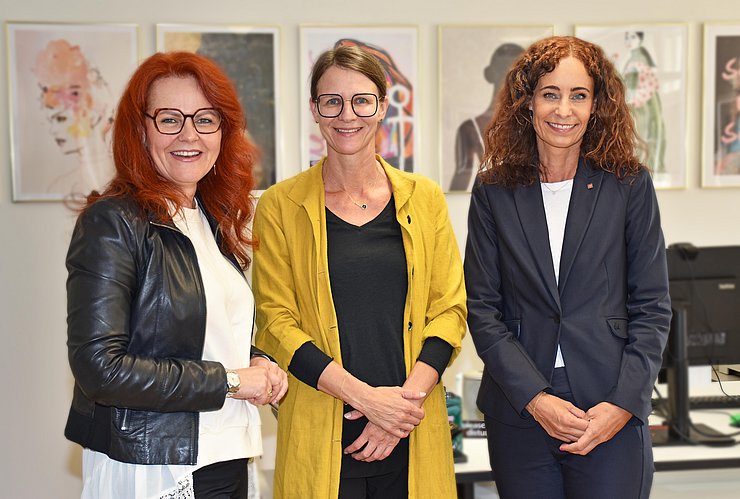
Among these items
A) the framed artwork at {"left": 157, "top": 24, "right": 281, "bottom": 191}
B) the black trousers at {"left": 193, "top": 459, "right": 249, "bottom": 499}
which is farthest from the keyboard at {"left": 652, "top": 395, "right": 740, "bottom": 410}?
the black trousers at {"left": 193, "top": 459, "right": 249, "bottom": 499}

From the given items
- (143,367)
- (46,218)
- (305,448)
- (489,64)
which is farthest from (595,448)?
(46,218)

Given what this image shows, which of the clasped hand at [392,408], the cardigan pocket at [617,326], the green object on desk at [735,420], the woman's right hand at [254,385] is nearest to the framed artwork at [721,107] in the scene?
the green object on desk at [735,420]

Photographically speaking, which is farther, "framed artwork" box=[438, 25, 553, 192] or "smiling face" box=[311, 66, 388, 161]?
"framed artwork" box=[438, 25, 553, 192]

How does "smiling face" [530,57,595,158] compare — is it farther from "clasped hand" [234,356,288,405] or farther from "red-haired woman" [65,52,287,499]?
"clasped hand" [234,356,288,405]

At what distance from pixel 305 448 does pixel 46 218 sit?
2.21 metres

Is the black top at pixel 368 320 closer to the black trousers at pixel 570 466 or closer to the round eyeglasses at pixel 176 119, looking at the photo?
the black trousers at pixel 570 466

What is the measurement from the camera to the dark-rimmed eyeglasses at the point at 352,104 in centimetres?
212

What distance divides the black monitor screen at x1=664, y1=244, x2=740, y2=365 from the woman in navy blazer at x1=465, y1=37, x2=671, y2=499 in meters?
1.17

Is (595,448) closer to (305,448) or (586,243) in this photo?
(586,243)

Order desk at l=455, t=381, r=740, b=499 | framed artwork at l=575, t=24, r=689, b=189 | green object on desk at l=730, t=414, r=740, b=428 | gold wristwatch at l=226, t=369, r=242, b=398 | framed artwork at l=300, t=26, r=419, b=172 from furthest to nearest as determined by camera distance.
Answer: framed artwork at l=575, t=24, r=689, b=189 → framed artwork at l=300, t=26, r=419, b=172 → green object on desk at l=730, t=414, r=740, b=428 → desk at l=455, t=381, r=740, b=499 → gold wristwatch at l=226, t=369, r=242, b=398

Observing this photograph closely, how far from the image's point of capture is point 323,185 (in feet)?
7.24

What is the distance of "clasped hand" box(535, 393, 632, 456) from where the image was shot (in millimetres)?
1966

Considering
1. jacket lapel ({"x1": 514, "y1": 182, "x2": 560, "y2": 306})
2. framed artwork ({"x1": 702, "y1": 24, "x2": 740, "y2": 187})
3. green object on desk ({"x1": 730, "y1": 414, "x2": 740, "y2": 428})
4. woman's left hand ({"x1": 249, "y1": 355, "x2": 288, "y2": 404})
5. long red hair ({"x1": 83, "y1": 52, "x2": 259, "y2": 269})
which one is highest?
framed artwork ({"x1": 702, "y1": 24, "x2": 740, "y2": 187})

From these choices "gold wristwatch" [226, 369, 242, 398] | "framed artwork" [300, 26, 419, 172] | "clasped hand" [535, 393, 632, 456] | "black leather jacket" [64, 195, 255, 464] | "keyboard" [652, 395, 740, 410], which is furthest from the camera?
"framed artwork" [300, 26, 419, 172]
